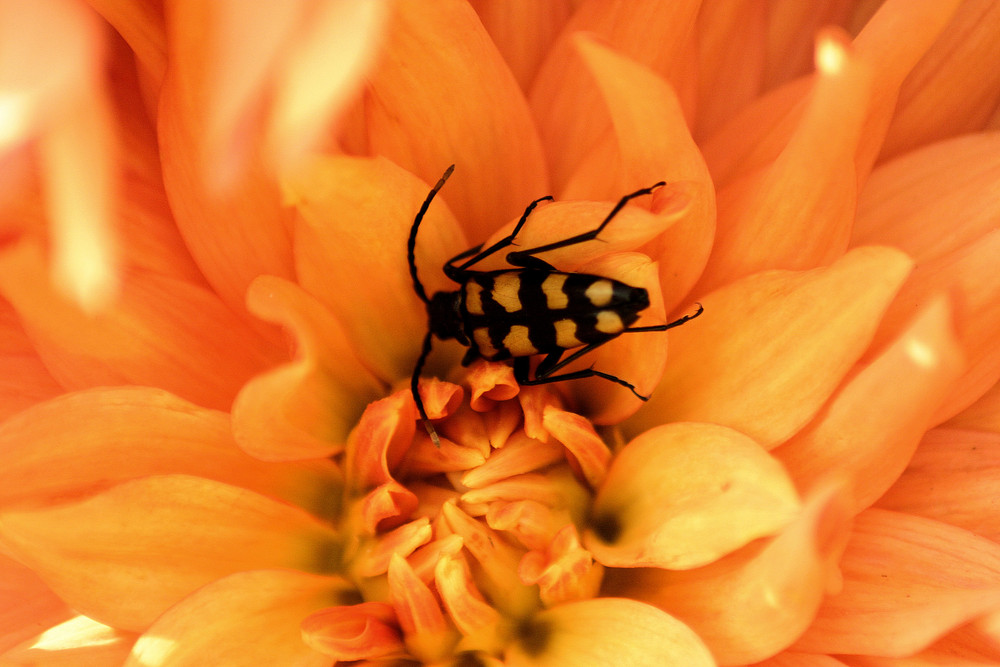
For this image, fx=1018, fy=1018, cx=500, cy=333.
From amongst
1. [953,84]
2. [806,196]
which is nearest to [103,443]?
[806,196]

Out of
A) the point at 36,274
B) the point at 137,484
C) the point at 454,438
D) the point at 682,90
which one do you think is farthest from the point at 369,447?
the point at 682,90

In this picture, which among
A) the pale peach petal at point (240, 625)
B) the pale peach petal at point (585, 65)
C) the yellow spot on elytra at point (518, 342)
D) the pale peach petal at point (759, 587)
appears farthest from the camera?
the yellow spot on elytra at point (518, 342)

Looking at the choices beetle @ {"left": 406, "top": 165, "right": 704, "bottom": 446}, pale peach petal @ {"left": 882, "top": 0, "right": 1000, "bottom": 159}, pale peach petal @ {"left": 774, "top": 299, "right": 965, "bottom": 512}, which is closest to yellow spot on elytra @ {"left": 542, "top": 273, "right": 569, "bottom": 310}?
beetle @ {"left": 406, "top": 165, "right": 704, "bottom": 446}

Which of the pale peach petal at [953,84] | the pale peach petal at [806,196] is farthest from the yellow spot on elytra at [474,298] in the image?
the pale peach petal at [953,84]

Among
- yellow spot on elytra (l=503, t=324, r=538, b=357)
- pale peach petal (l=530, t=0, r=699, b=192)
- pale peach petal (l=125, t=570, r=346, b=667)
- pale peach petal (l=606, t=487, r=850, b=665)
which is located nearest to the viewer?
pale peach petal (l=606, t=487, r=850, b=665)

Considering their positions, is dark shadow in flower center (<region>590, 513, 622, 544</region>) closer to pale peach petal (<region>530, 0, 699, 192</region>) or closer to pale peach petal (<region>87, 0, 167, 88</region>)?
pale peach petal (<region>530, 0, 699, 192</region>)

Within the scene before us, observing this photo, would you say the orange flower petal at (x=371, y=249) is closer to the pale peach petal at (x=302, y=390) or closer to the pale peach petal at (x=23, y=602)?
the pale peach petal at (x=302, y=390)
